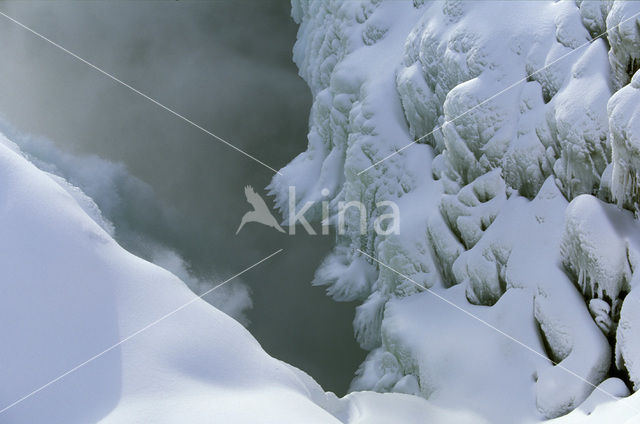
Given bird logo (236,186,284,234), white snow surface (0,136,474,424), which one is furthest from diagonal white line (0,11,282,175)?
white snow surface (0,136,474,424)

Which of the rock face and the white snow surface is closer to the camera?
the white snow surface

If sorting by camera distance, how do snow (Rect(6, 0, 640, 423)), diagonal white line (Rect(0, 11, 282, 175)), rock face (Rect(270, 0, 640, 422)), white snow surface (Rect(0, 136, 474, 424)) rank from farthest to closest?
diagonal white line (Rect(0, 11, 282, 175))
rock face (Rect(270, 0, 640, 422))
snow (Rect(6, 0, 640, 423))
white snow surface (Rect(0, 136, 474, 424))

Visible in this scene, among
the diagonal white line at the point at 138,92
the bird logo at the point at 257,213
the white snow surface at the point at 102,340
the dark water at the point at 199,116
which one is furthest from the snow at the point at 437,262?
the diagonal white line at the point at 138,92

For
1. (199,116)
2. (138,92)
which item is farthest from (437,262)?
(138,92)

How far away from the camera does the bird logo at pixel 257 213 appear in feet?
38.1

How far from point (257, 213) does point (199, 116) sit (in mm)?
2737

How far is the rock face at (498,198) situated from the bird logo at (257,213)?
6.60 ft

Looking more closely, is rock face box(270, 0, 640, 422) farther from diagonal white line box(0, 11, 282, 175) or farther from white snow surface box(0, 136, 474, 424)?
diagonal white line box(0, 11, 282, 175)

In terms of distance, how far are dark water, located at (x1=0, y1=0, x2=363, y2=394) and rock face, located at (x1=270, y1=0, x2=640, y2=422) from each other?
1.02m

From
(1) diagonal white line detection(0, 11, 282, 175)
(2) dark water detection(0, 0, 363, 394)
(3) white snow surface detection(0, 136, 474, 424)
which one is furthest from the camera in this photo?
(1) diagonal white line detection(0, 11, 282, 175)

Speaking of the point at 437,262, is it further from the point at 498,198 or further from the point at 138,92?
the point at 138,92

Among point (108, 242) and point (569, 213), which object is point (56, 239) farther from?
point (569, 213)

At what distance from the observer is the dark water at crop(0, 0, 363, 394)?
34.0ft

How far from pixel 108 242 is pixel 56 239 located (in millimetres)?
421
